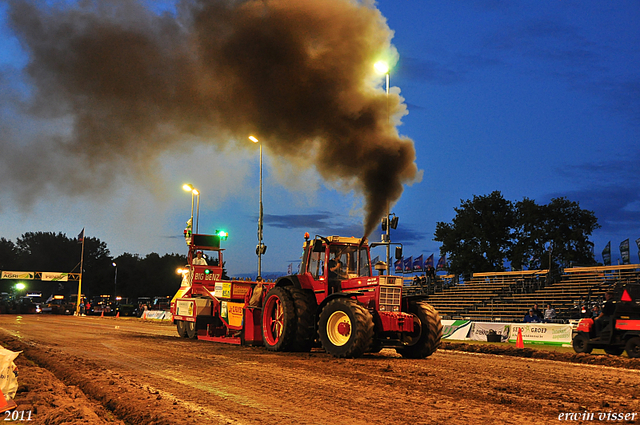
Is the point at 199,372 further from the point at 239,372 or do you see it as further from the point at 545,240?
the point at 545,240

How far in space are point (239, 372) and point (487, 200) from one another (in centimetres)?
5963

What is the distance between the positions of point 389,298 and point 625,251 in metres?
37.1

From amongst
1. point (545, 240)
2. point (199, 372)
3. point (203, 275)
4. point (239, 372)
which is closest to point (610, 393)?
point (239, 372)

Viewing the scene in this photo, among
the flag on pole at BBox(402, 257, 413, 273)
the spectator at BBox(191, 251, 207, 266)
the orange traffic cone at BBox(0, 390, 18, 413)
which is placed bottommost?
the orange traffic cone at BBox(0, 390, 18, 413)

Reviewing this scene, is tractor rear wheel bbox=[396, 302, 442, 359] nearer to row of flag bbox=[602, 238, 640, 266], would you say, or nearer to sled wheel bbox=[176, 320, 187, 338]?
sled wheel bbox=[176, 320, 187, 338]

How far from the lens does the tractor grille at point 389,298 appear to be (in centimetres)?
1295

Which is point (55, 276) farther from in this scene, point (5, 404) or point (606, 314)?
point (5, 404)

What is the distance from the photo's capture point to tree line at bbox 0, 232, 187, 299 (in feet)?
325

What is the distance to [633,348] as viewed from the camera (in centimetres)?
1544

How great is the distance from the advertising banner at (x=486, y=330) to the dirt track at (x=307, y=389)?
872 centimetres

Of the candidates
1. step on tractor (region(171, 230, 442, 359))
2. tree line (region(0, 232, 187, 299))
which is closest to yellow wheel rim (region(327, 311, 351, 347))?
step on tractor (region(171, 230, 442, 359))

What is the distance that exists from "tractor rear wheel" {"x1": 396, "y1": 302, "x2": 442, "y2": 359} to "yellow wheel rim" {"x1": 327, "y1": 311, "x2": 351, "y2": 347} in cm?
164

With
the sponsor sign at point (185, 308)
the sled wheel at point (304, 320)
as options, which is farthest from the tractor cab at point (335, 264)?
the sponsor sign at point (185, 308)

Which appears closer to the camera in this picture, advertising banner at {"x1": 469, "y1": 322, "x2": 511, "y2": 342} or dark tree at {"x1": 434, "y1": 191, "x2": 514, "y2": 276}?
advertising banner at {"x1": 469, "y1": 322, "x2": 511, "y2": 342}
